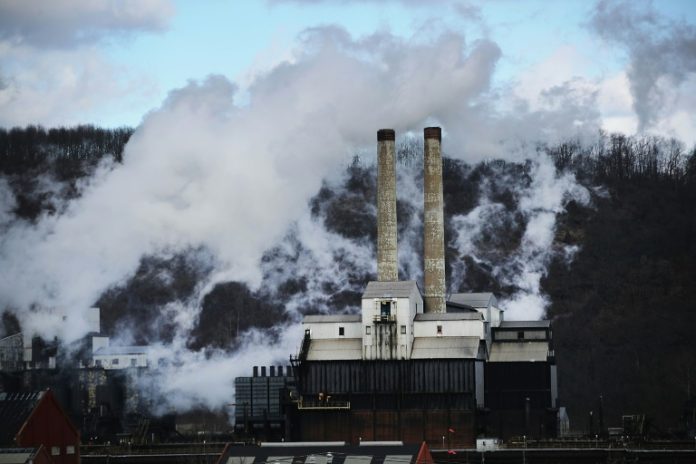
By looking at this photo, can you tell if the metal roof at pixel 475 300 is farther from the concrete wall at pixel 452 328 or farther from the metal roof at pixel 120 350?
the metal roof at pixel 120 350

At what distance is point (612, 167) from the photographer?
478 feet

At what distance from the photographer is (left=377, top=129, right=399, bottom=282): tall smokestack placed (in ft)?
314

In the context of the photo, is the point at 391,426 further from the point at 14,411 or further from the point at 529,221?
the point at 529,221

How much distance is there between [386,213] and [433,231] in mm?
3264

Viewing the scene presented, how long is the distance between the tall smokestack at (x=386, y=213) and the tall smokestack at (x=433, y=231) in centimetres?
208

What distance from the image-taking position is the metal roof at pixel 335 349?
88.9 metres

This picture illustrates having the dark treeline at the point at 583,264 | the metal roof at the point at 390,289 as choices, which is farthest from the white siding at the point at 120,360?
the metal roof at the point at 390,289

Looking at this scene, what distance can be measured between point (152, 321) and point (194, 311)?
4.74m

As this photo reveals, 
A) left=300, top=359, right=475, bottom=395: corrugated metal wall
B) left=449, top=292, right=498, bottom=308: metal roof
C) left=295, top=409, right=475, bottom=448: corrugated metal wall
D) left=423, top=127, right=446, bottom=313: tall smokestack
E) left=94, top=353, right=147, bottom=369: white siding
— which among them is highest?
left=423, top=127, right=446, bottom=313: tall smokestack

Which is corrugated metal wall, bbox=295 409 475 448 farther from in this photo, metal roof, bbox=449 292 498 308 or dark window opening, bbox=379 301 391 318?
metal roof, bbox=449 292 498 308

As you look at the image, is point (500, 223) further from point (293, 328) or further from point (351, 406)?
point (351, 406)

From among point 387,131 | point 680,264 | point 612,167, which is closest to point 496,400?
point 387,131

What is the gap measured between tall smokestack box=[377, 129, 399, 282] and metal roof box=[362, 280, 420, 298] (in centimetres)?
402

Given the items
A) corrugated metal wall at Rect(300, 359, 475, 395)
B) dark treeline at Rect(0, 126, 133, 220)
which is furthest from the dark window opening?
dark treeline at Rect(0, 126, 133, 220)
